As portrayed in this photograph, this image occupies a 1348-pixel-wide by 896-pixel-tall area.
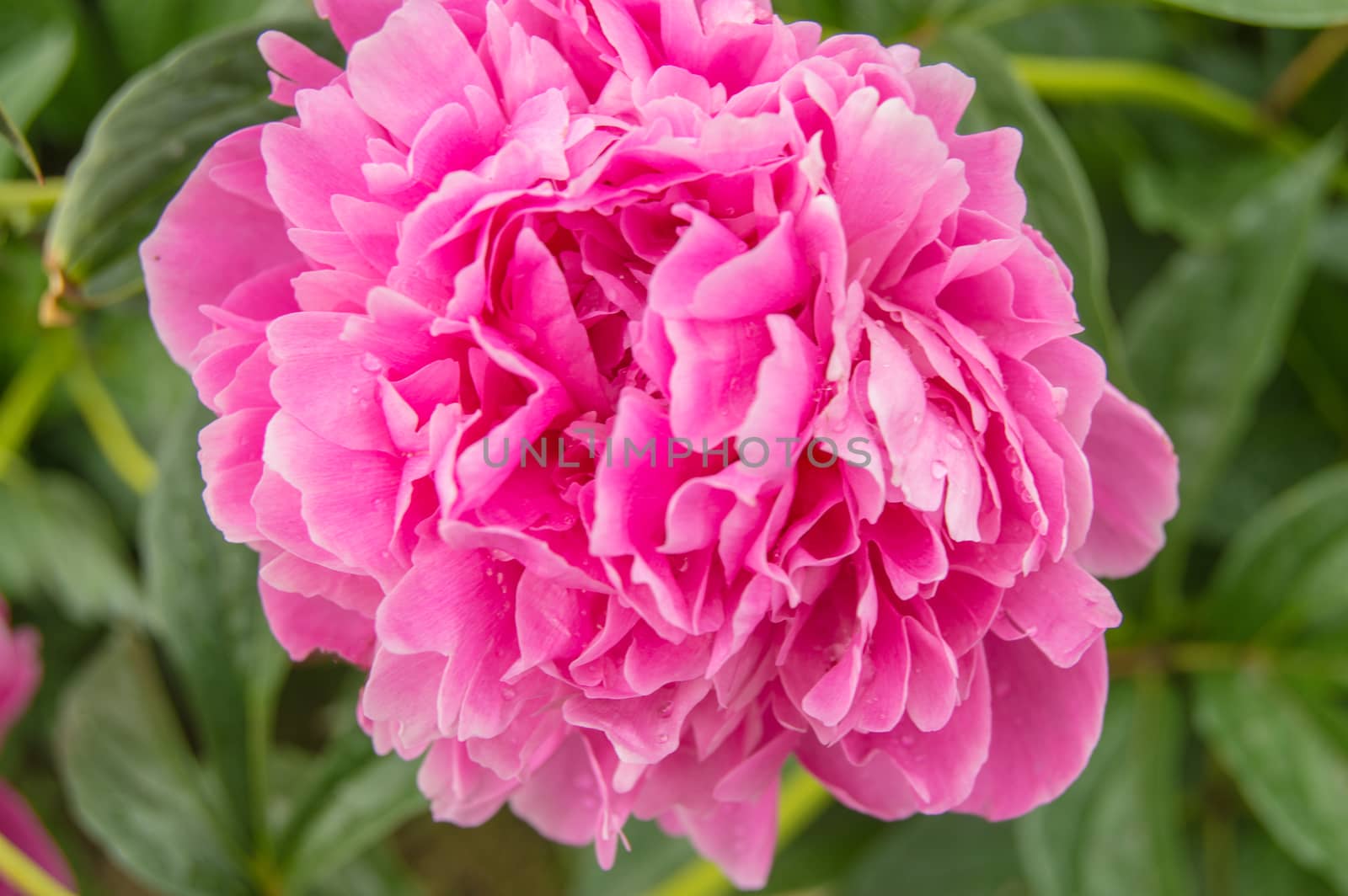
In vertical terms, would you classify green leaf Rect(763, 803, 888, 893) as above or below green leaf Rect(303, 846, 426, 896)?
below

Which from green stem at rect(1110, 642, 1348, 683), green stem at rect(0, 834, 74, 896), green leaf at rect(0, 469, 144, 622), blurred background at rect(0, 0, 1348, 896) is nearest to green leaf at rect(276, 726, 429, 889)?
blurred background at rect(0, 0, 1348, 896)

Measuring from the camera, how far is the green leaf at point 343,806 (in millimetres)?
618

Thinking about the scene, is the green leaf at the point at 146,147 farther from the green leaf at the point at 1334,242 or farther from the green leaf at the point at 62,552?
the green leaf at the point at 1334,242

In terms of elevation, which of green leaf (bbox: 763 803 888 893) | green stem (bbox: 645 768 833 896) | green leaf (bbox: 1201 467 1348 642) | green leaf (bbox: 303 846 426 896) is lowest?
green leaf (bbox: 763 803 888 893)

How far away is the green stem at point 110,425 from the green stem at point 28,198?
0.25 m

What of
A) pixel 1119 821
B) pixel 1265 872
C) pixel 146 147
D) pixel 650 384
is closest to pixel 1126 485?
pixel 650 384

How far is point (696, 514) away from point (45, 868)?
59 centimetres

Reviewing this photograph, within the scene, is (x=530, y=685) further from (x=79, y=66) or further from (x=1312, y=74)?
(x=1312, y=74)

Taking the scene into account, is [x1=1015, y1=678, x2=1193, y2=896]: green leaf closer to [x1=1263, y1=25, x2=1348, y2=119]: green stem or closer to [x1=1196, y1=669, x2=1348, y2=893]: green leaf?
[x1=1196, y1=669, x2=1348, y2=893]: green leaf

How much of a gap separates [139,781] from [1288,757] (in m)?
0.70

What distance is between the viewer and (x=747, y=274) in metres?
0.35

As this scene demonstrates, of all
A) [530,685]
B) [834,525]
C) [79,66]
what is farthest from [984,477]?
[79,66]

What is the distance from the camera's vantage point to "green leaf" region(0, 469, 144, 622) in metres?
0.79

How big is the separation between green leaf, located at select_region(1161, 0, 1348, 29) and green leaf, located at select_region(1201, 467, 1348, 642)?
1.06ft
